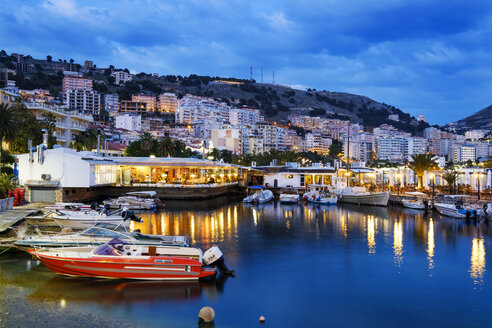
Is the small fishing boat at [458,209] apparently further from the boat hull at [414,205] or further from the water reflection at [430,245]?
the water reflection at [430,245]

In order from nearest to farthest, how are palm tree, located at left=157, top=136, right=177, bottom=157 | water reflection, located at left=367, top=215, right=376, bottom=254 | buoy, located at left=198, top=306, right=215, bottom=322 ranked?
buoy, located at left=198, top=306, right=215, bottom=322
water reflection, located at left=367, top=215, right=376, bottom=254
palm tree, located at left=157, top=136, right=177, bottom=157

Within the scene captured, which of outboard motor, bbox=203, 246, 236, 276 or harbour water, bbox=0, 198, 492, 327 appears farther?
outboard motor, bbox=203, 246, 236, 276

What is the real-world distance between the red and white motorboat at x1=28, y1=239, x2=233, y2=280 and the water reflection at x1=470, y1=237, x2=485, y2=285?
1193 cm

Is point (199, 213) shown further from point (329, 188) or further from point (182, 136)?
point (182, 136)

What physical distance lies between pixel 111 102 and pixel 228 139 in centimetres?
6954

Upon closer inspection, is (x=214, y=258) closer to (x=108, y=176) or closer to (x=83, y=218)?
(x=83, y=218)

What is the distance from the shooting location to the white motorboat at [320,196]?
47.0m

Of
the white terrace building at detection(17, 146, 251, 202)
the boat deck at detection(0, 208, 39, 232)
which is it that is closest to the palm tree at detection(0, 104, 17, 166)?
the white terrace building at detection(17, 146, 251, 202)

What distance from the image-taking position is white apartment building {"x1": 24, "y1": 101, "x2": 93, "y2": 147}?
212 feet

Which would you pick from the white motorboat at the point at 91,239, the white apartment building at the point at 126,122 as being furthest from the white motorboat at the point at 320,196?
the white apartment building at the point at 126,122

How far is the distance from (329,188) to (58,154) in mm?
34379

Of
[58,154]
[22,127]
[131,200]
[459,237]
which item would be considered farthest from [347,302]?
[22,127]

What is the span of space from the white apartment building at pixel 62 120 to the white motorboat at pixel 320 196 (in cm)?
4361

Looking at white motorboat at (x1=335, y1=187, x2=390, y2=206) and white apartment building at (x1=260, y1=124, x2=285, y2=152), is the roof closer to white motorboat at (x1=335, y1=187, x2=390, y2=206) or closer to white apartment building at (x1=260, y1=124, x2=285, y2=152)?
white motorboat at (x1=335, y1=187, x2=390, y2=206)
